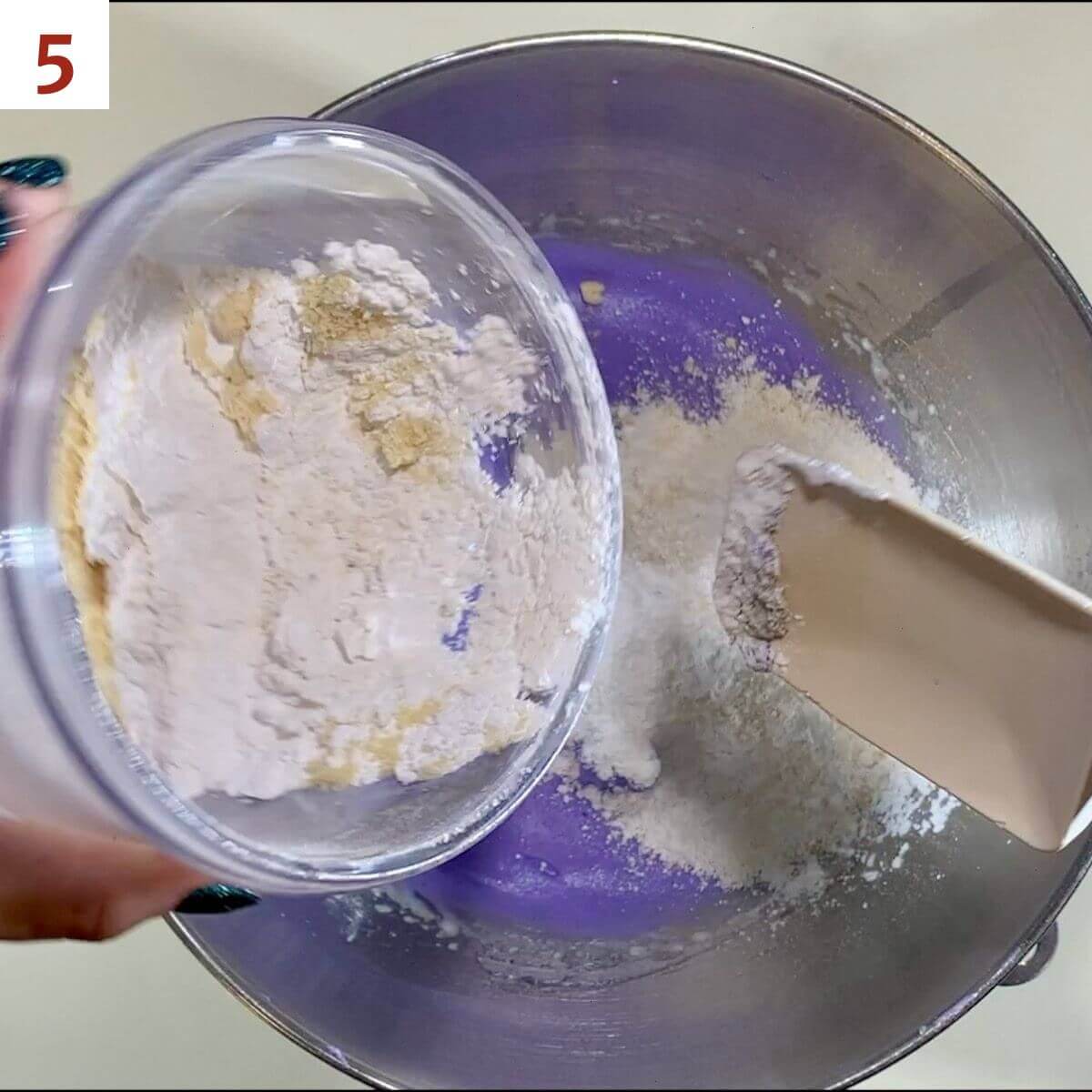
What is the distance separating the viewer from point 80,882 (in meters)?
0.52

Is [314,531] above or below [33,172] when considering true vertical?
below

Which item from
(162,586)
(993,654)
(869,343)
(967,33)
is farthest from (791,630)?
(967,33)

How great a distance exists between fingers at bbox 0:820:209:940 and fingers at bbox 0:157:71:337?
0.26 meters

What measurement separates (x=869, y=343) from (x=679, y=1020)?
46cm

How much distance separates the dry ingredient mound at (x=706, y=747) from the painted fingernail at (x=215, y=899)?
0.22 metres

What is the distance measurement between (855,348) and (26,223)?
52 centimetres

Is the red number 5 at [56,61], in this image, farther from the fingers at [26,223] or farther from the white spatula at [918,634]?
the white spatula at [918,634]

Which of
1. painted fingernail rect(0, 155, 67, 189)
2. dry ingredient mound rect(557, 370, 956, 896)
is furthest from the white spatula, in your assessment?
painted fingernail rect(0, 155, 67, 189)

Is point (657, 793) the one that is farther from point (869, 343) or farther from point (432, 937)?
point (869, 343)

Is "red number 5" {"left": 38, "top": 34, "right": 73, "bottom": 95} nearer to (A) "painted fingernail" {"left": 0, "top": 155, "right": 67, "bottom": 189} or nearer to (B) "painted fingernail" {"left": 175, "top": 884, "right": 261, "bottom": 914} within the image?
(A) "painted fingernail" {"left": 0, "top": 155, "right": 67, "bottom": 189}

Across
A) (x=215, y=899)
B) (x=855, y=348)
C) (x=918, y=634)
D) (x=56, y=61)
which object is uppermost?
(x=56, y=61)

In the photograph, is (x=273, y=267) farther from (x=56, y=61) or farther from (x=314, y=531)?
(x=56, y=61)

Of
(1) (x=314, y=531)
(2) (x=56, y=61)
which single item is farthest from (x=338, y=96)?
(1) (x=314, y=531)

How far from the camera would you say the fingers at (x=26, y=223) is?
487mm
